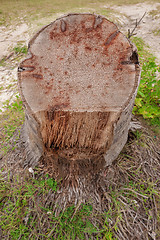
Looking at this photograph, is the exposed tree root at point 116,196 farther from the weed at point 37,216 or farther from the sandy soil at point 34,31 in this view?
the sandy soil at point 34,31

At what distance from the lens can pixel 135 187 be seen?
191cm

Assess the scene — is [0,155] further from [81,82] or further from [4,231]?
[81,82]

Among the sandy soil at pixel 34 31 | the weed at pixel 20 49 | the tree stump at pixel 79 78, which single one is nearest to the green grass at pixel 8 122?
the sandy soil at pixel 34 31

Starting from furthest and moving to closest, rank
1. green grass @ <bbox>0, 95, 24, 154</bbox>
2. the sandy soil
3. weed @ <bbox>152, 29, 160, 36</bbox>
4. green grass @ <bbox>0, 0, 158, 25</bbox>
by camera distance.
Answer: green grass @ <bbox>0, 0, 158, 25</bbox> < weed @ <bbox>152, 29, 160, 36</bbox> < the sandy soil < green grass @ <bbox>0, 95, 24, 154</bbox>

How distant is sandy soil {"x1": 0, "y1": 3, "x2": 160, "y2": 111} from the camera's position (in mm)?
4002

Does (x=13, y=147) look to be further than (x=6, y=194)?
Yes

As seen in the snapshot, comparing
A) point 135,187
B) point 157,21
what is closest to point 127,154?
point 135,187

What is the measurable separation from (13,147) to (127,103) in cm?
165

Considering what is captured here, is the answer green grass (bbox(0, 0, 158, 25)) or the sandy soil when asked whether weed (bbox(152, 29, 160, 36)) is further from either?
green grass (bbox(0, 0, 158, 25))

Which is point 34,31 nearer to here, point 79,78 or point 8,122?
A: point 8,122

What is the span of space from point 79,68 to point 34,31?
526 centimetres

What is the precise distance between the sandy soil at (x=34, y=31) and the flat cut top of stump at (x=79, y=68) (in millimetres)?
2392

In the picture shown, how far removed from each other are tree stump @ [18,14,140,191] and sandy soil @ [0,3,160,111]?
2387 mm

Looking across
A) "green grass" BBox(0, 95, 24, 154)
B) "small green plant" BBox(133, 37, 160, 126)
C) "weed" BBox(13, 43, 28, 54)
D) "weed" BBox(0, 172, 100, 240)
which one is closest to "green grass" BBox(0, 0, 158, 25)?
"weed" BBox(13, 43, 28, 54)
